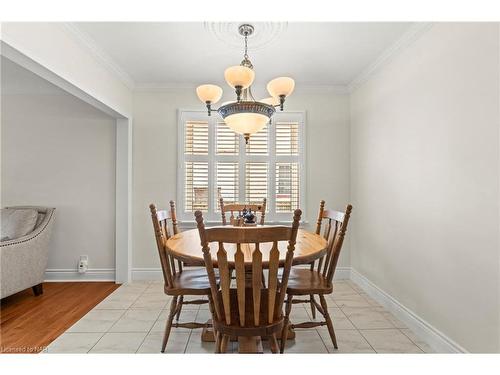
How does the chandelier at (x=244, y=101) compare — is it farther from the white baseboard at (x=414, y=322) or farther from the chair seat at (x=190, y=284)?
the white baseboard at (x=414, y=322)

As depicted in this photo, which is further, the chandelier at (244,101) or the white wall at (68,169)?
the white wall at (68,169)

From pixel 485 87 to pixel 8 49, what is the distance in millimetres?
2737

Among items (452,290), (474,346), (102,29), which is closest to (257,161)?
(102,29)

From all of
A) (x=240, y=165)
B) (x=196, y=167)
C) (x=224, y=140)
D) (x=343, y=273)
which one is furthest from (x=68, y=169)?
(x=343, y=273)

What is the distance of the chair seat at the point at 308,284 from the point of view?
77.9 inches

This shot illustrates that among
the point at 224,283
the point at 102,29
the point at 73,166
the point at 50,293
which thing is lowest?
the point at 50,293

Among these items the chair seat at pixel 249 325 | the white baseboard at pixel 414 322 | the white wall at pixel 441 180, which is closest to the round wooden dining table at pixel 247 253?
the chair seat at pixel 249 325

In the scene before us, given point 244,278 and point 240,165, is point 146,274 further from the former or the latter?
point 244,278

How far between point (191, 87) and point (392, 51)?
2258mm

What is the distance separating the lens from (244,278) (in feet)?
4.53

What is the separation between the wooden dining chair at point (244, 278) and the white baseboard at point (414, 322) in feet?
4.11

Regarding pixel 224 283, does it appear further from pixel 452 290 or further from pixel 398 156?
pixel 398 156

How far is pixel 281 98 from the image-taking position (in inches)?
87.0

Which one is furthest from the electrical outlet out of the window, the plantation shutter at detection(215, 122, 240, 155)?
the plantation shutter at detection(215, 122, 240, 155)
